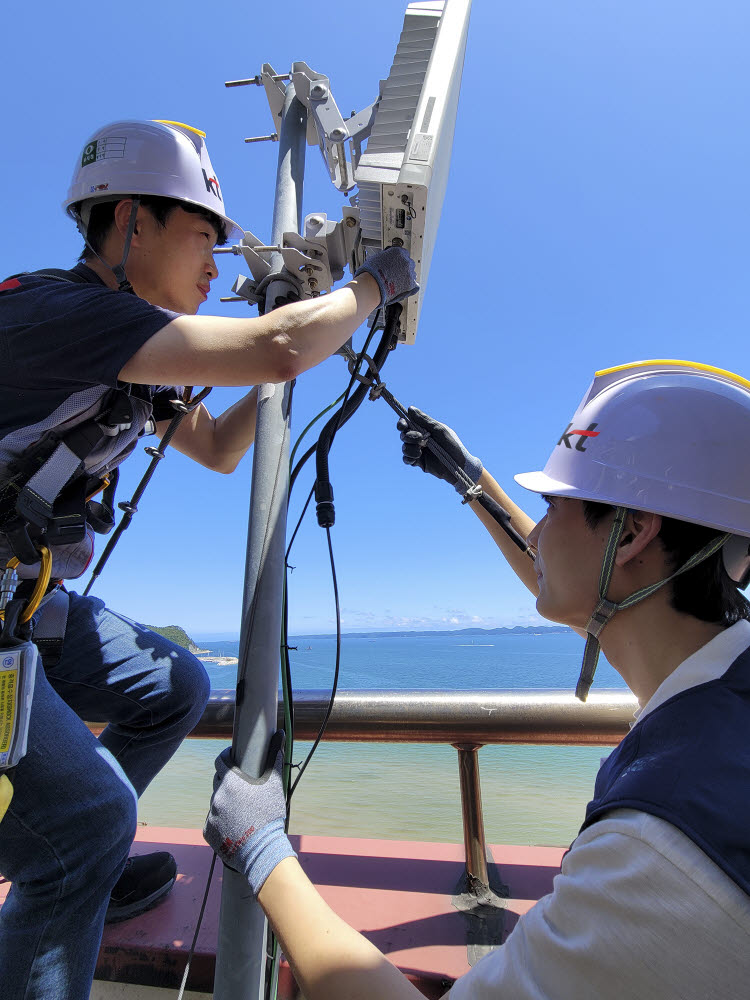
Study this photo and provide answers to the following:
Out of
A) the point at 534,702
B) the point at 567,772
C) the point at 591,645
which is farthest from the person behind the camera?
the point at 567,772

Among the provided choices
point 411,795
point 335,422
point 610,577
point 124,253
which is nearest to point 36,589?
point 335,422

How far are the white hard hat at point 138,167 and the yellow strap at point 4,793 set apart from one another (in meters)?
1.72

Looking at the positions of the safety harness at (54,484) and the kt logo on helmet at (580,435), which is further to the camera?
the safety harness at (54,484)

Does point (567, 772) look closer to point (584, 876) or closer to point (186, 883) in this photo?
point (186, 883)

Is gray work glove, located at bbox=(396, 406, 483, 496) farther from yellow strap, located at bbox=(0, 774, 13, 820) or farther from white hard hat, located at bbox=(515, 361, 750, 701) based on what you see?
yellow strap, located at bbox=(0, 774, 13, 820)

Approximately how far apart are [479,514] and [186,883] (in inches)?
71.1

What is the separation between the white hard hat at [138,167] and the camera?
1.95 metres

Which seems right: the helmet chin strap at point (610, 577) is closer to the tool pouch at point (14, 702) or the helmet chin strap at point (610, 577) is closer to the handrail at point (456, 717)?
the handrail at point (456, 717)

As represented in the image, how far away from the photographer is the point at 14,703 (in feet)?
4.25

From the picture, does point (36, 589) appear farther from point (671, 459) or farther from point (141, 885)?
point (671, 459)

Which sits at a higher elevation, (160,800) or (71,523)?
(71,523)

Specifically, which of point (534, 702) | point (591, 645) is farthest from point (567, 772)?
point (591, 645)

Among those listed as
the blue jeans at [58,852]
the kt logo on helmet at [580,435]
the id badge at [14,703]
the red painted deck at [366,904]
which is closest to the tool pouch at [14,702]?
the id badge at [14,703]

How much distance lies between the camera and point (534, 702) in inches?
85.6
